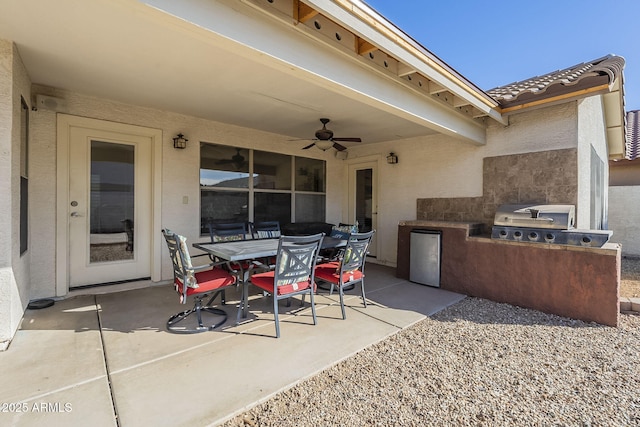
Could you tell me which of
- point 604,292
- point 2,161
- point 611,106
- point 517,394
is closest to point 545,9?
point 611,106

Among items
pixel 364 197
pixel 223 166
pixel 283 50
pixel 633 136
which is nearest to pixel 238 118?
pixel 223 166

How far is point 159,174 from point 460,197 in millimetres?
4986

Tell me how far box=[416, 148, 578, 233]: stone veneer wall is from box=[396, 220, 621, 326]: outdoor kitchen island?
485mm

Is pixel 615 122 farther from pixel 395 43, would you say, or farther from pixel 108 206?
pixel 108 206

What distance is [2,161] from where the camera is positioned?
7.99 ft

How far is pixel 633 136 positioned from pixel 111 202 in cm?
1268

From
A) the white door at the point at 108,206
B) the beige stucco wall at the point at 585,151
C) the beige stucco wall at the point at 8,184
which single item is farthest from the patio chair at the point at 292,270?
the beige stucco wall at the point at 585,151

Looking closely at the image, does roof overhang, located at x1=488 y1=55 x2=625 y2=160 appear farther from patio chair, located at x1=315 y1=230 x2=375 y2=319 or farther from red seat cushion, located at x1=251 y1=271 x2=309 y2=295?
red seat cushion, located at x1=251 y1=271 x2=309 y2=295

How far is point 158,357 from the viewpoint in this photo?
2.34 metres

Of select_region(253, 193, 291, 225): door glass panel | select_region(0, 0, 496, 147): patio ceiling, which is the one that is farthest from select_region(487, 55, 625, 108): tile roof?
select_region(253, 193, 291, 225): door glass panel

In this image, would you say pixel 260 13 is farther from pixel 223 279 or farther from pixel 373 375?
pixel 373 375

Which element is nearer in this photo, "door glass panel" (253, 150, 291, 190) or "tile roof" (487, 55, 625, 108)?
"tile roof" (487, 55, 625, 108)

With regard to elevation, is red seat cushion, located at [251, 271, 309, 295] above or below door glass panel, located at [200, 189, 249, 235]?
below

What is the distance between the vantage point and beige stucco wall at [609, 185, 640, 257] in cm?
699
